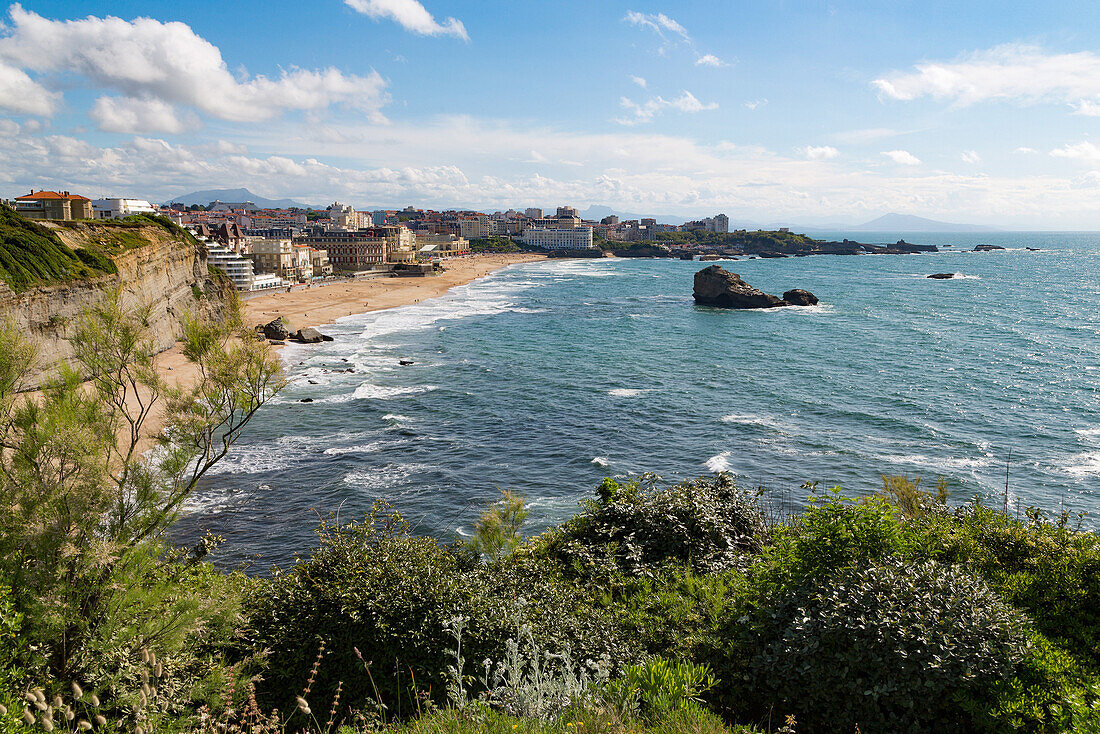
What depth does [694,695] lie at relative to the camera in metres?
7.40

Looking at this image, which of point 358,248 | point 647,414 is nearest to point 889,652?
point 647,414

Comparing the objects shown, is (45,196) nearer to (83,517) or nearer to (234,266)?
(234,266)

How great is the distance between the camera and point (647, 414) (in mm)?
38000

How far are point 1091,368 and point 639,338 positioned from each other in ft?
120

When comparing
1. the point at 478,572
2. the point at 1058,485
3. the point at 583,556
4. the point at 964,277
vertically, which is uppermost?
the point at 964,277

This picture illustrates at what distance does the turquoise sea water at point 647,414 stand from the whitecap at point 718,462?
0.12 m

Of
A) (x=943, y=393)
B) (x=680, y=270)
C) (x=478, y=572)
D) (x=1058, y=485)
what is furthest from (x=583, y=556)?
(x=680, y=270)

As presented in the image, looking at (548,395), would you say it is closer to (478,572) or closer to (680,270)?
(478,572)

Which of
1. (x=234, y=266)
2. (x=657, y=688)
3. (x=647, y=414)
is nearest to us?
(x=657, y=688)

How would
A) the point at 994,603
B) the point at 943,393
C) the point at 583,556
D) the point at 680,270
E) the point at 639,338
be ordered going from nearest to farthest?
the point at 994,603, the point at 583,556, the point at 943,393, the point at 639,338, the point at 680,270

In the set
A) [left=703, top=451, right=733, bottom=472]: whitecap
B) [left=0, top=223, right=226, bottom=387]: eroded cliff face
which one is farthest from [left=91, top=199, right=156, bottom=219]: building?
[left=703, top=451, right=733, bottom=472]: whitecap

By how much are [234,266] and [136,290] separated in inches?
1699

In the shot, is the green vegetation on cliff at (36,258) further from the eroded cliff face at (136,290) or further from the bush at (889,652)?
the bush at (889,652)

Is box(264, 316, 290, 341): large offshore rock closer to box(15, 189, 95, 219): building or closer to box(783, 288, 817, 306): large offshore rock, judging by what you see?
box(15, 189, 95, 219): building
